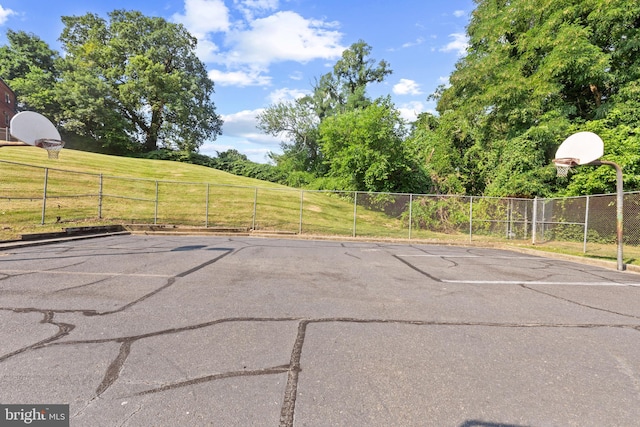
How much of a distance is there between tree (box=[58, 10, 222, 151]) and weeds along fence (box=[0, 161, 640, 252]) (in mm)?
23403

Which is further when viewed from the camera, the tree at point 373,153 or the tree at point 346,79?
the tree at point 346,79

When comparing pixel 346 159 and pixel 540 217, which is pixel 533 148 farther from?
pixel 346 159

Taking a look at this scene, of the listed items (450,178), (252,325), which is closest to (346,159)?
(450,178)

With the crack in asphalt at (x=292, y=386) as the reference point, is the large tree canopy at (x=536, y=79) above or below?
above

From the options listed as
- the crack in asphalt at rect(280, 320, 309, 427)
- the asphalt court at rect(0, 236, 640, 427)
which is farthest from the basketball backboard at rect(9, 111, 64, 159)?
the crack in asphalt at rect(280, 320, 309, 427)

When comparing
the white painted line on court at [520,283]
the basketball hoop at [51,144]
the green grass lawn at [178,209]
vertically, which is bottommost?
the white painted line on court at [520,283]

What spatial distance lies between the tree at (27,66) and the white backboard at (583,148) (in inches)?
1926

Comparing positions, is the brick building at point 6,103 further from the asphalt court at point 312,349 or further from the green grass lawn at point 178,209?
the asphalt court at point 312,349

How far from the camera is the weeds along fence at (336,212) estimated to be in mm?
12992

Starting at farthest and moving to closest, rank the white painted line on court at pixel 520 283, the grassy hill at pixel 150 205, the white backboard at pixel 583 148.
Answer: the grassy hill at pixel 150 205
the white backboard at pixel 583 148
the white painted line on court at pixel 520 283

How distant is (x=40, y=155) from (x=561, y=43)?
32.9m

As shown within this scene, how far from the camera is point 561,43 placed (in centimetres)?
1436

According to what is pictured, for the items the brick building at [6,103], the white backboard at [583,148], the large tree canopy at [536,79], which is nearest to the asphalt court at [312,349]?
the white backboard at [583,148]

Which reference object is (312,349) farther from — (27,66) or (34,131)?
(27,66)
